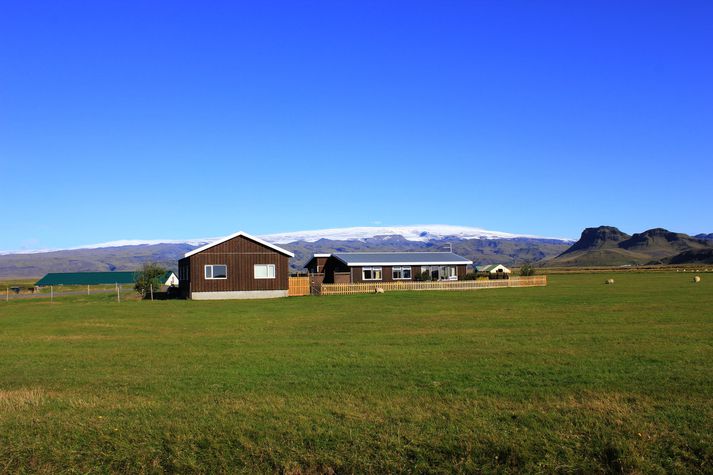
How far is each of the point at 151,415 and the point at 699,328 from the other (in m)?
19.8

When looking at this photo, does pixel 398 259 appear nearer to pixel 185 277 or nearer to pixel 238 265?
pixel 238 265

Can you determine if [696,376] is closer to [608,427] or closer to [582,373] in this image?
[582,373]

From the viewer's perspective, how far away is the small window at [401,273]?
6744cm

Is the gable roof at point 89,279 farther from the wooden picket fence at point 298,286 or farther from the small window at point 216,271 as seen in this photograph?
the wooden picket fence at point 298,286

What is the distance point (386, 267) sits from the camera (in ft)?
219

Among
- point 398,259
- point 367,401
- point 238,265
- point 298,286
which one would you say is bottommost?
point 367,401

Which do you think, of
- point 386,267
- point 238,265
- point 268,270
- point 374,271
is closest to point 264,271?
point 268,270

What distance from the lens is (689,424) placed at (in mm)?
9719

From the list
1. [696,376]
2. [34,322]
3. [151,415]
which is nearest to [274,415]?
[151,415]

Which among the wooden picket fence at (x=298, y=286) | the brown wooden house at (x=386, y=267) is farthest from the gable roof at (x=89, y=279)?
the wooden picket fence at (x=298, y=286)

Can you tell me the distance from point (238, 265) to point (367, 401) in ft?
142

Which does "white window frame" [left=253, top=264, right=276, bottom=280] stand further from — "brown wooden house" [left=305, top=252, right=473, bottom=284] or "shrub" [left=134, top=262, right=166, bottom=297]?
"shrub" [left=134, top=262, right=166, bottom=297]

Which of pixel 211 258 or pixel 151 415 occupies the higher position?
pixel 211 258

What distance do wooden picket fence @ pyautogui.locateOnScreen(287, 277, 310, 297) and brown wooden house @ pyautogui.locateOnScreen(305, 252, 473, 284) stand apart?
843cm
